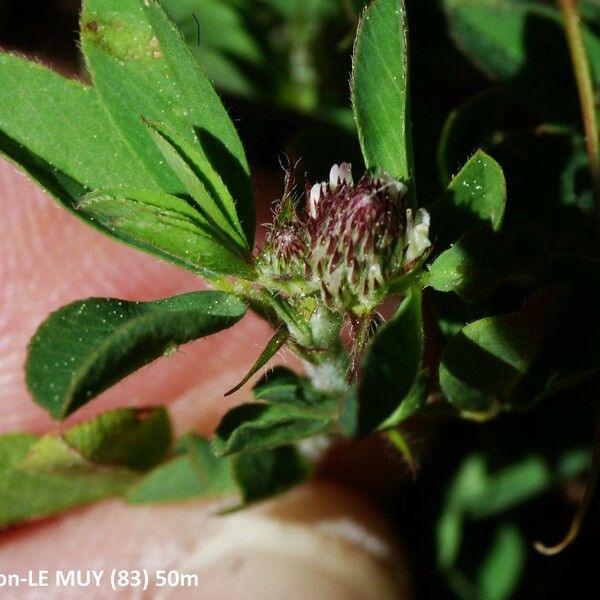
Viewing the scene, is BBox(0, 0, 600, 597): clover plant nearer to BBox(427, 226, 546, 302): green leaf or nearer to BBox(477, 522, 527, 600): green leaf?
BBox(427, 226, 546, 302): green leaf

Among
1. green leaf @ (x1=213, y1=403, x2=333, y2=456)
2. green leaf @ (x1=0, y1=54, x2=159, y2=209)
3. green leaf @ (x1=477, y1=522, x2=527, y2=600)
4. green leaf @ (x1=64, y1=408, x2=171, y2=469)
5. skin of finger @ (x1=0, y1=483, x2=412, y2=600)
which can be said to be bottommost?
green leaf @ (x1=477, y1=522, x2=527, y2=600)

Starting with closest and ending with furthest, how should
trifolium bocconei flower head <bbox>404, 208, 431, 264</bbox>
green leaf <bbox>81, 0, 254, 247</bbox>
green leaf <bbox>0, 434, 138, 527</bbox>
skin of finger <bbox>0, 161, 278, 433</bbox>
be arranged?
trifolium bocconei flower head <bbox>404, 208, 431, 264</bbox> → green leaf <bbox>81, 0, 254, 247</bbox> → green leaf <bbox>0, 434, 138, 527</bbox> → skin of finger <bbox>0, 161, 278, 433</bbox>

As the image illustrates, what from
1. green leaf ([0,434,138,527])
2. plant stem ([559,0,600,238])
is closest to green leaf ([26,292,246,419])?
green leaf ([0,434,138,527])

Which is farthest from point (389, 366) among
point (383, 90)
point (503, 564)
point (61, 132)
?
point (503, 564)

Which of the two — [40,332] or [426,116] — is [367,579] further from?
[40,332]

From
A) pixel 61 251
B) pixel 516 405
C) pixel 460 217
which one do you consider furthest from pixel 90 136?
pixel 61 251

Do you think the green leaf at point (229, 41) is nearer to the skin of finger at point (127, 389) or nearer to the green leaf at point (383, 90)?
the skin of finger at point (127, 389)

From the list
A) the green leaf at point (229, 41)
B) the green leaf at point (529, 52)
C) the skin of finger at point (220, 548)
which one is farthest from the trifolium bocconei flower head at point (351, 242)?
the green leaf at point (229, 41)

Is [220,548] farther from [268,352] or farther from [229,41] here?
[229,41]
